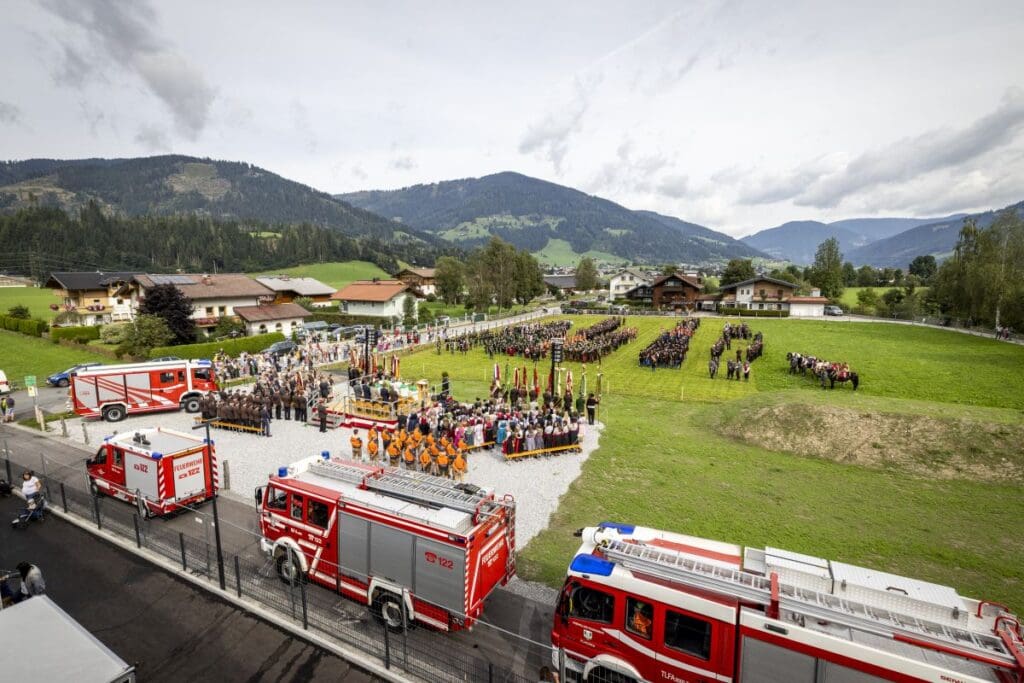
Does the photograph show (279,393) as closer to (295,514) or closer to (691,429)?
(295,514)

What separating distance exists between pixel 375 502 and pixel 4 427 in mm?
26563

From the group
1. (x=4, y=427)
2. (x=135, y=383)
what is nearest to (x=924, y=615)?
(x=135, y=383)

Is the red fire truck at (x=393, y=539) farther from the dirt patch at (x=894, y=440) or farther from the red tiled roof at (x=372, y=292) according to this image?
the red tiled roof at (x=372, y=292)

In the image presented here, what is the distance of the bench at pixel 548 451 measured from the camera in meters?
19.3

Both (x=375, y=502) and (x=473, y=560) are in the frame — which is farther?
(x=375, y=502)

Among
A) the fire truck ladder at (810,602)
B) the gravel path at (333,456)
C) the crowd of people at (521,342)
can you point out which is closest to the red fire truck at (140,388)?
the gravel path at (333,456)

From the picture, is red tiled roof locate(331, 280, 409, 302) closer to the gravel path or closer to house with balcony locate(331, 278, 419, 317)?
house with balcony locate(331, 278, 419, 317)

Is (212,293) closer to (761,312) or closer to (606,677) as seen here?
(606,677)

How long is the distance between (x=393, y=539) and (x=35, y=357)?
4953cm

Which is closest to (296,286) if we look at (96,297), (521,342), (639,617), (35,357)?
(96,297)

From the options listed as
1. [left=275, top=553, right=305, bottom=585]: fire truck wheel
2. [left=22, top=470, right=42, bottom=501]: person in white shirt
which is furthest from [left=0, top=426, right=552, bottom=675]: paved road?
[left=22, top=470, right=42, bottom=501]: person in white shirt

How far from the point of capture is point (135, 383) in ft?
82.0

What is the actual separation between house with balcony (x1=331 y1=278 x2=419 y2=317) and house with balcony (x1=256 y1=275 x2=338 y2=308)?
3.43 meters

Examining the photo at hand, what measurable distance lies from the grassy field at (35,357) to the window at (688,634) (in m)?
45.5
